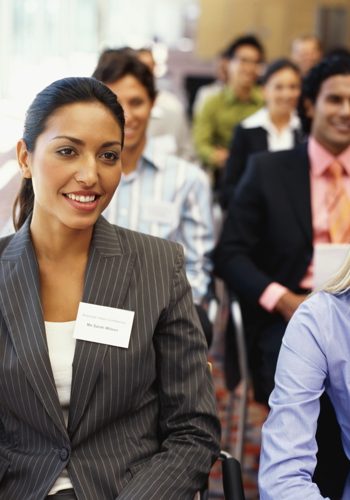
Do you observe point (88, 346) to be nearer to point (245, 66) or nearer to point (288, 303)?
point (288, 303)

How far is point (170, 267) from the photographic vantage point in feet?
6.11

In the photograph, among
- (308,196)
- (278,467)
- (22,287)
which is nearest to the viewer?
(278,467)

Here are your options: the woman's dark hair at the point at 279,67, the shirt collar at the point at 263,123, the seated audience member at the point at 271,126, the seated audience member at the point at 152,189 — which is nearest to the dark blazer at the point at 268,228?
the seated audience member at the point at 152,189

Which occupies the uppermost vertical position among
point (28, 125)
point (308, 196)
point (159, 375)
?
point (28, 125)

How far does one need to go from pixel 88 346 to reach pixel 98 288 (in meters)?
Answer: 0.13

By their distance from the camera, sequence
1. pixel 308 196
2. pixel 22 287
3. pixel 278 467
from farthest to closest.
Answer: pixel 308 196, pixel 22 287, pixel 278 467

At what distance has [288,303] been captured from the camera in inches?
106

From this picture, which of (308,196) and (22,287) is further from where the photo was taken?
(308,196)

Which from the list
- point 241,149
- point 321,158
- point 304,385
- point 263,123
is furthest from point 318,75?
point 263,123

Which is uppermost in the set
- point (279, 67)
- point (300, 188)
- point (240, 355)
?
point (279, 67)

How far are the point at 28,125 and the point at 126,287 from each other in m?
0.42

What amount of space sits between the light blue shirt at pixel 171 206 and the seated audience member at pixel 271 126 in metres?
1.28

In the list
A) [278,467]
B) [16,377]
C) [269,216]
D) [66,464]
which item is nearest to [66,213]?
[16,377]

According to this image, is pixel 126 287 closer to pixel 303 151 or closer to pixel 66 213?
pixel 66 213
